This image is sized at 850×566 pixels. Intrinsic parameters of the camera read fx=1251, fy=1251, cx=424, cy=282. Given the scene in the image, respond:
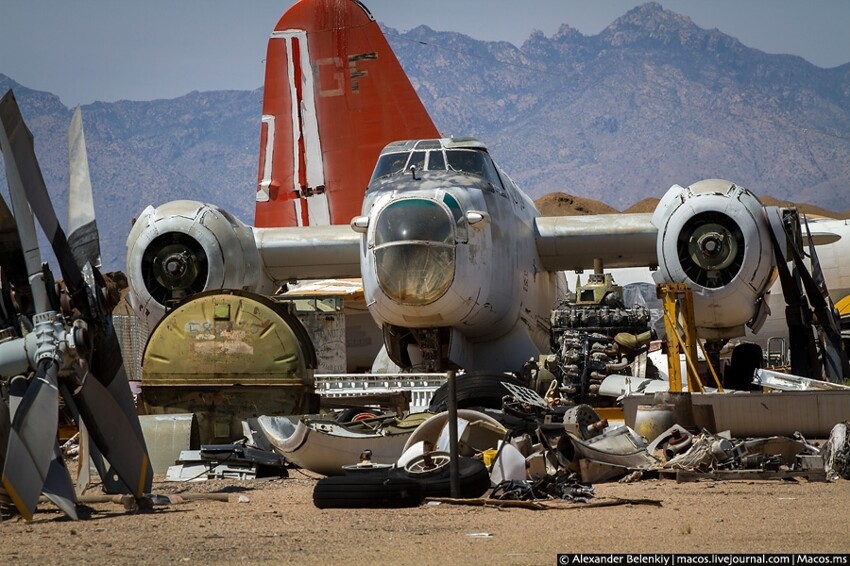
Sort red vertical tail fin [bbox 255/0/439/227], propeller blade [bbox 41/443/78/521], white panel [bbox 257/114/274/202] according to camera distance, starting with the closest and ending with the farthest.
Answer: propeller blade [bbox 41/443/78/521], red vertical tail fin [bbox 255/0/439/227], white panel [bbox 257/114/274/202]

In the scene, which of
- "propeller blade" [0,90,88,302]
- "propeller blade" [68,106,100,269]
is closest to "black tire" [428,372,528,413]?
"propeller blade" [68,106,100,269]

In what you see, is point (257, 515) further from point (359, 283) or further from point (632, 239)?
point (359, 283)

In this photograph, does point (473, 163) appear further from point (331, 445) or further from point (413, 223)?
point (331, 445)

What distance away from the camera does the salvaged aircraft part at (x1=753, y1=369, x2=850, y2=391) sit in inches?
589

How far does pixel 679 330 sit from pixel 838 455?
484 cm

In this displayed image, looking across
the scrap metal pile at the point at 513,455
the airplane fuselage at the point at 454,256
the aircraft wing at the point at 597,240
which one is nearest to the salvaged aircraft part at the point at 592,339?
the airplane fuselage at the point at 454,256

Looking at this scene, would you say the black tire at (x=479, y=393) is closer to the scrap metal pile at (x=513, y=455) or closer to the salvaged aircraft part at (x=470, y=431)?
the scrap metal pile at (x=513, y=455)

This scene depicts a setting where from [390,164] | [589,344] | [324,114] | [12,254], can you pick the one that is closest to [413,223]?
[390,164]

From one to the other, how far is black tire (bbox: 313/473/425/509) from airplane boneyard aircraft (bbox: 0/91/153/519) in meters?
1.52

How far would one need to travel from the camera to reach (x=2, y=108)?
930 cm

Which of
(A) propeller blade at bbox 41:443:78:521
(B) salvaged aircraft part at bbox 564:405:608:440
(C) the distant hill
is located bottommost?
(A) propeller blade at bbox 41:443:78:521

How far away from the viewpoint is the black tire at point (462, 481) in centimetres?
937

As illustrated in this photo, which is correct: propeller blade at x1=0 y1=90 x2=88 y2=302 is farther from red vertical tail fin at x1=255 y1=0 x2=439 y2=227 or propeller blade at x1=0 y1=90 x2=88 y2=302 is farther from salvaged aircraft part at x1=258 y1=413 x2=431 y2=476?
red vertical tail fin at x1=255 y1=0 x2=439 y2=227

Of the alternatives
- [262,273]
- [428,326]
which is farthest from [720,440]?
[262,273]
